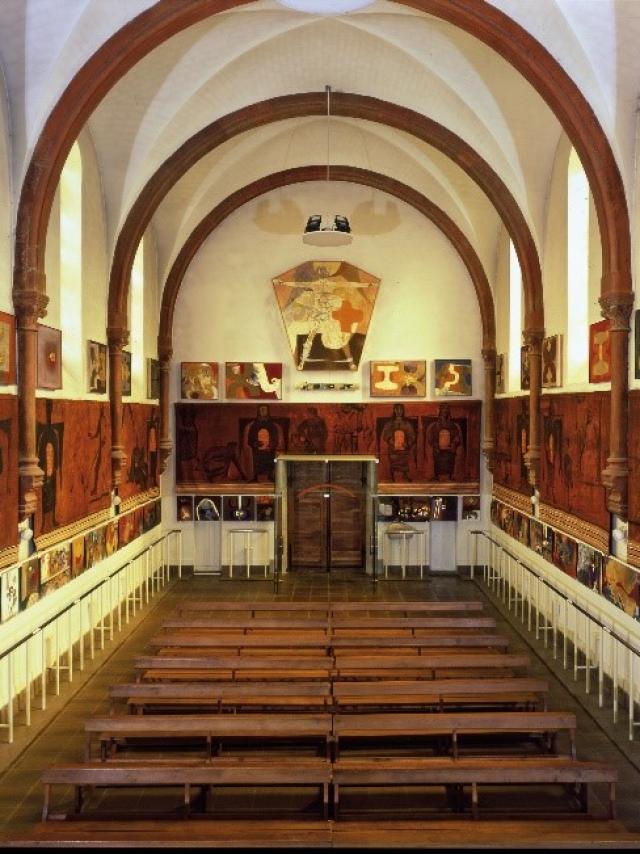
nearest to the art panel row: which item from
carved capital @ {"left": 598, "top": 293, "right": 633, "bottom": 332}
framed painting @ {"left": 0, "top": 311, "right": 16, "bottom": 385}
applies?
framed painting @ {"left": 0, "top": 311, "right": 16, "bottom": 385}

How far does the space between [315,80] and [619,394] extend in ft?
29.1

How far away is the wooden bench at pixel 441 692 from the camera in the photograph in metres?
8.71

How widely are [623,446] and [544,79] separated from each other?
15.7 ft

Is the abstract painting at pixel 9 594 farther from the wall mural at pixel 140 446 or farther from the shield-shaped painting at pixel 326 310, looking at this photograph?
the shield-shaped painting at pixel 326 310

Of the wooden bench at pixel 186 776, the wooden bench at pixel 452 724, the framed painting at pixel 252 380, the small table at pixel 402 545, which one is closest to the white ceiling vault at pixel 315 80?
the framed painting at pixel 252 380

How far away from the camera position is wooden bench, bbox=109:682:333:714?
28.3 ft

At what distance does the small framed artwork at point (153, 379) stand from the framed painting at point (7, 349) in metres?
8.03

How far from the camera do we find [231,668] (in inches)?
380

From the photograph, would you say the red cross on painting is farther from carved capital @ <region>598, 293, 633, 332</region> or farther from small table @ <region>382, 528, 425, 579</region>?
carved capital @ <region>598, 293, 633, 332</region>

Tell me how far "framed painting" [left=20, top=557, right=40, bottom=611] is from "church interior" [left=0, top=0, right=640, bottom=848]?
0.05 meters

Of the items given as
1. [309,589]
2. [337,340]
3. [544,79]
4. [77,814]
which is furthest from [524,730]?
[337,340]

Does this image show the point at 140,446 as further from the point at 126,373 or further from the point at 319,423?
the point at 319,423

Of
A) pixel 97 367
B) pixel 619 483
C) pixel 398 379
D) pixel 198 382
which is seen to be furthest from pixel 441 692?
pixel 198 382

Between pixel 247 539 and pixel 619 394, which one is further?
pixel 247 539
